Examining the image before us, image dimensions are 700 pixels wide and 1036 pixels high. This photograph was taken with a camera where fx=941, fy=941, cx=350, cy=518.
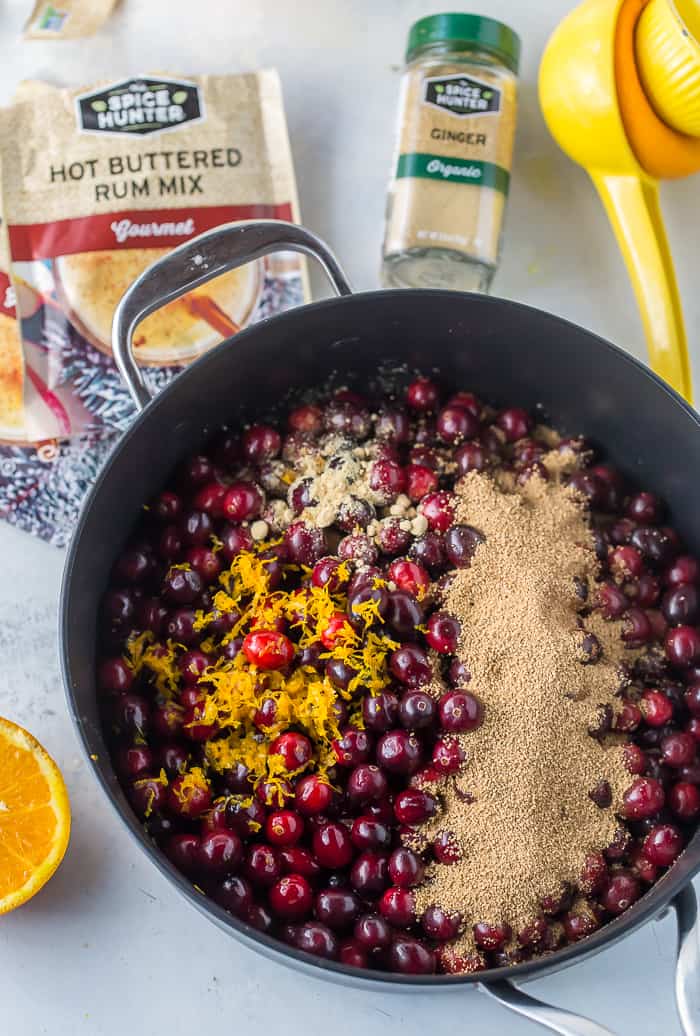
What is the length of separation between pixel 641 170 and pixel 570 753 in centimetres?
90

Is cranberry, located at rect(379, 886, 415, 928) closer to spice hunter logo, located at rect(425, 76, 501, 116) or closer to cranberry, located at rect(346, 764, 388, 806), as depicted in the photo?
cranberry, located at rect(346, 764, 388, 806)

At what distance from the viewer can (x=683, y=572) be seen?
1312 mm

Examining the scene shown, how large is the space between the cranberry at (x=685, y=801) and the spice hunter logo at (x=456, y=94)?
104cm

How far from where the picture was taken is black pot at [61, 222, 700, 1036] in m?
1.18

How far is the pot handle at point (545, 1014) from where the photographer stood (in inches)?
36.8

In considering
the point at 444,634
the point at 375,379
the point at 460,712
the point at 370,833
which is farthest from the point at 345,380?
the point at 370,833

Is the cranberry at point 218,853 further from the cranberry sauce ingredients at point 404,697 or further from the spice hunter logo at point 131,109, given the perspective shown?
the spice hunter logo at point 131,109

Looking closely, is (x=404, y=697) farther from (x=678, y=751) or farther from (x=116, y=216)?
(x=116, y=216)

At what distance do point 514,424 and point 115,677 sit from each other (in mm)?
677

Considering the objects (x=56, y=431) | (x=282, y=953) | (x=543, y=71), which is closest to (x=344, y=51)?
(x=543, y=71)

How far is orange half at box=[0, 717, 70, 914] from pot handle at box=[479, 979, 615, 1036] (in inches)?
22.6

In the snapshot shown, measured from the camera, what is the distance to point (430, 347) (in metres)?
1.39

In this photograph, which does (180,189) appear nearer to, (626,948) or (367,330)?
(367,330)

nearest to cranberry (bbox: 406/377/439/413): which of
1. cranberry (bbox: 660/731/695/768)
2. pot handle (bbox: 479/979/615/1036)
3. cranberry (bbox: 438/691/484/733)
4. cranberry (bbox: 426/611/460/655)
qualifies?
cranberry (bbox: 426/611/460/655)
